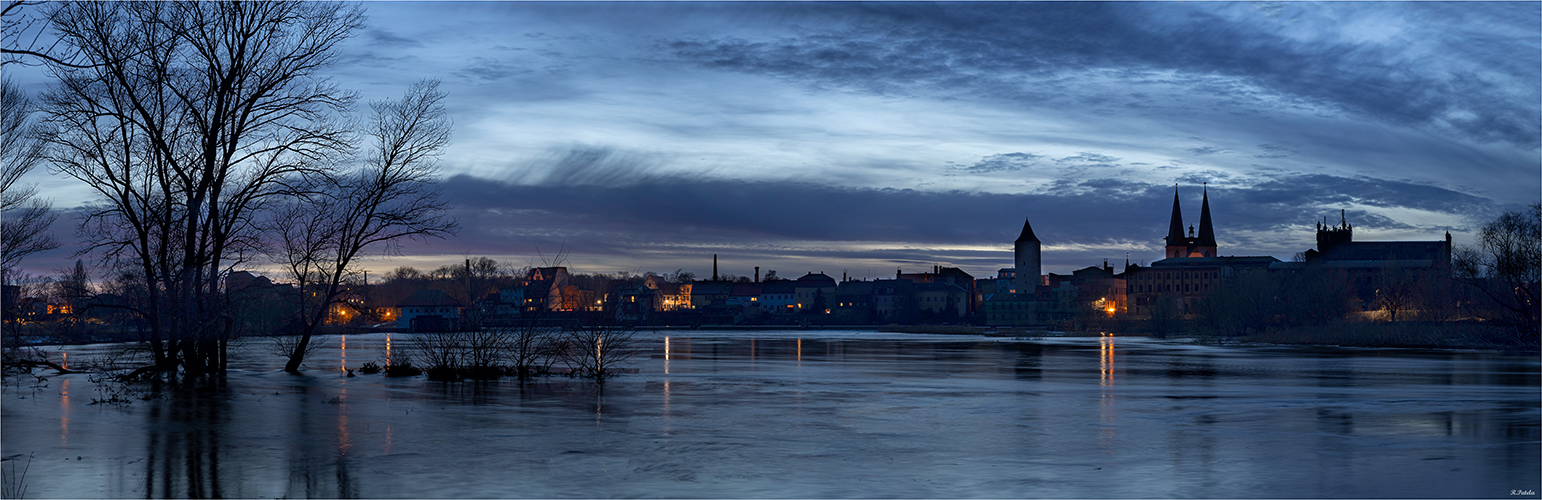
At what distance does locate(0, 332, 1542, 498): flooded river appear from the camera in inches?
508

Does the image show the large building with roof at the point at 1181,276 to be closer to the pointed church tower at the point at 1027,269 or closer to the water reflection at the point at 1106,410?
the pointed church tower at the point at 1027,269

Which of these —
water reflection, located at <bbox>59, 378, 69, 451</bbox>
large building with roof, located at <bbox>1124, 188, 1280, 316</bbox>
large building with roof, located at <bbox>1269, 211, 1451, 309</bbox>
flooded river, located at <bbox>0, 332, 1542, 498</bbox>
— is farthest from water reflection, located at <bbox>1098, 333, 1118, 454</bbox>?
large building with roof, located at <bbox>1124, 188, 1280, 316</bbox>

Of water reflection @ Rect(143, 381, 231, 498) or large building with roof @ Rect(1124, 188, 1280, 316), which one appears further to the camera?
large building with roof @ Rect(1124, 188, 1280, 316)

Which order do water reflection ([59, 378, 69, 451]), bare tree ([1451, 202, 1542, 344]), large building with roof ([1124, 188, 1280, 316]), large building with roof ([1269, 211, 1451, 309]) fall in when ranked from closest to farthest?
1. water reflection ([59, 378, 69, 451])
2. bare tree ([1451, 202, 1542, 344])
3. large building with roof ([1269, 211, 1451, 309])
4. large building with roof ([1124, 188, 1280, 316])

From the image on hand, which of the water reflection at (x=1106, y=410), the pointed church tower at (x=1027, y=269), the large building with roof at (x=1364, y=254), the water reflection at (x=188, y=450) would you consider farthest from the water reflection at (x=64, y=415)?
the pointed church tower at (x=1027, y=269)

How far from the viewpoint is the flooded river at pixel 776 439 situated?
12891 mm

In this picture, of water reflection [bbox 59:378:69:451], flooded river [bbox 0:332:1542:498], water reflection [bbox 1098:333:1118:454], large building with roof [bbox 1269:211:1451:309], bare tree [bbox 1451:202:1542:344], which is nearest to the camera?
flooded river [bbox 0:332:1542:498]

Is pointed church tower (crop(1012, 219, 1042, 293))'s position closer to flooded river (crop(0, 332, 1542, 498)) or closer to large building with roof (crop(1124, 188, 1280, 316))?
large building with roof (crop(1124, 188, 1280, 316))

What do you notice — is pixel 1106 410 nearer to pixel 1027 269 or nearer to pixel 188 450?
pixel 188 450

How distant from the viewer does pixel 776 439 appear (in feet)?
57.6

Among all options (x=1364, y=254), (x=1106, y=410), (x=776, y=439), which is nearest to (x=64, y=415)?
(x=776, y=439)

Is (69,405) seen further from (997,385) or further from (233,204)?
(997,385)

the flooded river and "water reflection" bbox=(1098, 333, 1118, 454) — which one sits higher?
the flooded river

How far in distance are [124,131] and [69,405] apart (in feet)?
27.3
